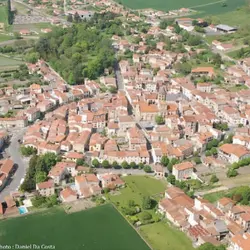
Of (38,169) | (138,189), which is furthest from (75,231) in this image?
(38,169)

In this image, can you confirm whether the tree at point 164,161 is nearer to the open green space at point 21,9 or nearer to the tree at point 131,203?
the tree at point 131,203

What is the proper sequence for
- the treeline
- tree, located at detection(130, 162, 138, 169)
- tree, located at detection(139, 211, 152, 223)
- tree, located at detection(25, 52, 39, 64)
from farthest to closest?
1. the treeline
2. tree, located at detection(25, 52, 39, 64)
3. tree, located at detection(130, 162, 138, 169)
4. tree, located at detection(139, 211, 152, 223)

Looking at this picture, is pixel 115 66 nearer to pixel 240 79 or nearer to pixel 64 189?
pixel 240 79

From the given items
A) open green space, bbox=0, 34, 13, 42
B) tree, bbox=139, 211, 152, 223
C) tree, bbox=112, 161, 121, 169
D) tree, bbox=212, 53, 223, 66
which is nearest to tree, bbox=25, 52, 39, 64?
open green space, bbox=0, 34, 13, 42

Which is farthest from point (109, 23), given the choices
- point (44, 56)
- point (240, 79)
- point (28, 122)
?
point (28, 122)

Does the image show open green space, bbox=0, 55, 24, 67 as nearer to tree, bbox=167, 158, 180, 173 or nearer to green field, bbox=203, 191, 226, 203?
tree, bbox=167, 158, 180, 173

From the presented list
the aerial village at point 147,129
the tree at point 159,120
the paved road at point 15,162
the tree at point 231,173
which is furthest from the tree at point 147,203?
the tree at point 159,120
